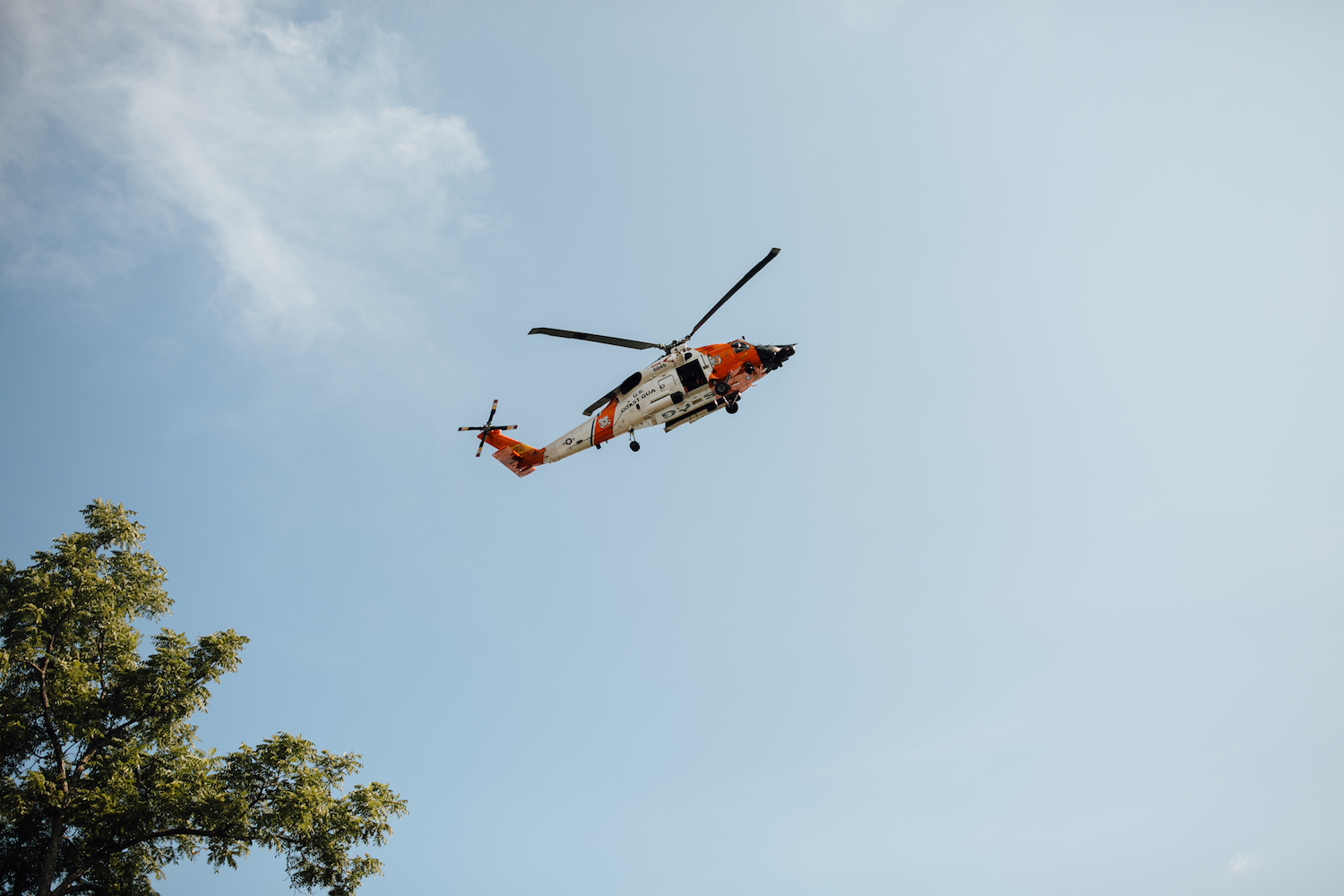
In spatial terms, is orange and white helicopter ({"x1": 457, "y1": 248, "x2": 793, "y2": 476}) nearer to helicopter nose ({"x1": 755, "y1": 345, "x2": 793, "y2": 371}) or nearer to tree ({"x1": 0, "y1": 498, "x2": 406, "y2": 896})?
helicopter nose ({"x1": 755, "y1": 345, "x2": 793, "y2": 371})

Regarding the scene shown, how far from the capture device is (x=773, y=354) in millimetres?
32844

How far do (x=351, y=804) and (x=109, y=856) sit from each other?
8731 millimetres

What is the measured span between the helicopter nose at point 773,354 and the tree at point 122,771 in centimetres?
2215

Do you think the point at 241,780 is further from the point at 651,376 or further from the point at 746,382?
the point at 746,382

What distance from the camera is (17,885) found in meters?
26.9

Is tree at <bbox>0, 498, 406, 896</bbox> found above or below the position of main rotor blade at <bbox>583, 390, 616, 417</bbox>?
below

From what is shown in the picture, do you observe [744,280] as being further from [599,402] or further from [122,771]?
[122,771]

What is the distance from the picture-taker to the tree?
84.5ft

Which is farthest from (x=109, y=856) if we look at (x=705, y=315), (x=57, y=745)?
(x=705, y=315)

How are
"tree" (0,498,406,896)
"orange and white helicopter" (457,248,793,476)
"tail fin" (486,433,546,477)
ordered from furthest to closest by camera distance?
"tail fin" (486,433,546,477) < "orange and white helicopter" (457,248,793,476) < "tree" (0,498,406,896)

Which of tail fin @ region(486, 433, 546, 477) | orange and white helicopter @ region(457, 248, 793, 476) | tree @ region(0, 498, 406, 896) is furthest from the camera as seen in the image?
tail fin @ region(486, 433, 546, 477)

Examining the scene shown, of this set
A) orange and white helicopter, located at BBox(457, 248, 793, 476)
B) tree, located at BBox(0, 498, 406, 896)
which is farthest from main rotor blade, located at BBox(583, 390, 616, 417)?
tree, located at BBox(0, 498, 406, 896)

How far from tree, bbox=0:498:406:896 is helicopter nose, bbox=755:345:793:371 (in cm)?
2215

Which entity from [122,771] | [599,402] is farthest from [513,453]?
[122,771]
